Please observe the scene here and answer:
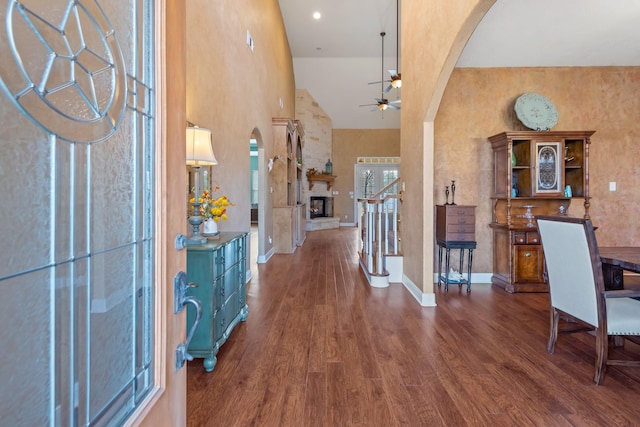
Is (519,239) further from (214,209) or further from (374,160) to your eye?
(374,160)

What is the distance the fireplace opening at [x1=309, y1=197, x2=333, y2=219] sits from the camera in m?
11.5

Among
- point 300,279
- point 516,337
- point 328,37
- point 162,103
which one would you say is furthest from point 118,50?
point 328,37

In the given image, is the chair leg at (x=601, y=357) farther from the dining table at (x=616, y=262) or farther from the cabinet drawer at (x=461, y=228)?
the cabinet drawer at (x=461, y=228)

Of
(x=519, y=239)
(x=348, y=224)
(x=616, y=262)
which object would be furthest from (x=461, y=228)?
(x=348, y=224)

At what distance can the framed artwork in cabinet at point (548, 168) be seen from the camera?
3.95 metres

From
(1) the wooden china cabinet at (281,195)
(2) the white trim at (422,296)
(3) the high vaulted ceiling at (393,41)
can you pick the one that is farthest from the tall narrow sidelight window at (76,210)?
(1) the wooden china cabinet at (281,195)

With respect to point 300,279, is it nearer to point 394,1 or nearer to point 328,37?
point 394,1

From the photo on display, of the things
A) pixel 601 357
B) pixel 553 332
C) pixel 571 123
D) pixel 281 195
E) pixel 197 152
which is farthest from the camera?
pixel 281 195

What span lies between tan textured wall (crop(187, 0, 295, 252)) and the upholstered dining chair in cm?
291

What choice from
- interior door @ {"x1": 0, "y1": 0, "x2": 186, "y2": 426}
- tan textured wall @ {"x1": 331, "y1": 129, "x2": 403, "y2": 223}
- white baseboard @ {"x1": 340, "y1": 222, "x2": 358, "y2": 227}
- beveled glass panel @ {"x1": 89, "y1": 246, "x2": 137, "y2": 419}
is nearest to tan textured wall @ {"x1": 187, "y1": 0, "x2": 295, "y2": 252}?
interior door @ {"x1": 0, "y1": 0, "x2": 186, "y2": 426}

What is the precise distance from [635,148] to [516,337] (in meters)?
3.50

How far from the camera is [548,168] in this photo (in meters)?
3.98

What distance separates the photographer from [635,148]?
4250 millimetres

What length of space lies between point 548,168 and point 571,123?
2.78 feet
